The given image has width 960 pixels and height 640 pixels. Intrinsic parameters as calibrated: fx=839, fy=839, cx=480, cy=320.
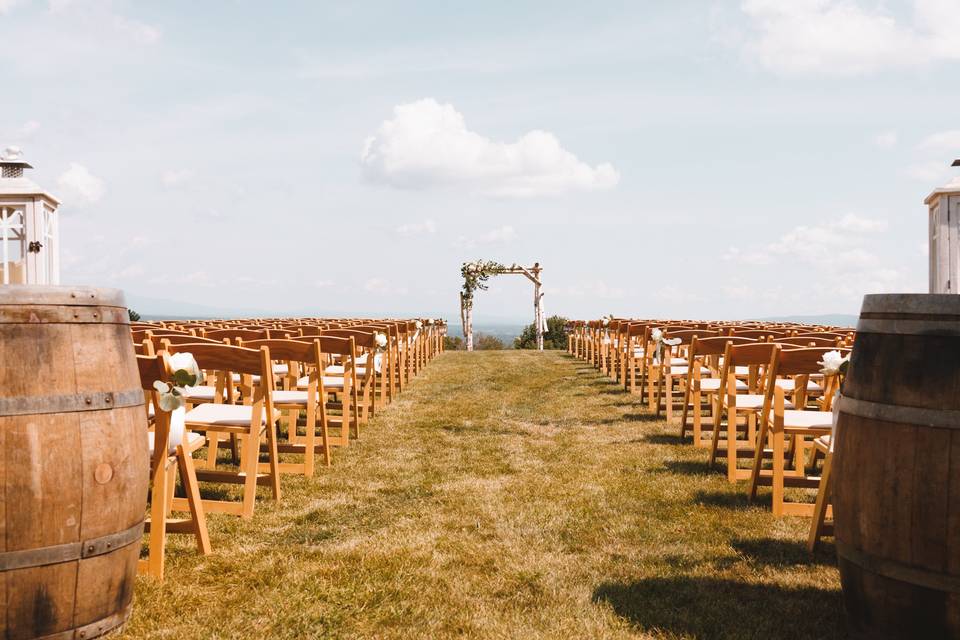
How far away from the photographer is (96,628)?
3.21m

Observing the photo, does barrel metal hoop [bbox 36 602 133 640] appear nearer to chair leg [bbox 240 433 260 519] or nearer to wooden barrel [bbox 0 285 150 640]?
wooden barrel [bbox 0 285 150 640]

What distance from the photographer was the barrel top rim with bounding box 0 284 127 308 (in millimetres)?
2961

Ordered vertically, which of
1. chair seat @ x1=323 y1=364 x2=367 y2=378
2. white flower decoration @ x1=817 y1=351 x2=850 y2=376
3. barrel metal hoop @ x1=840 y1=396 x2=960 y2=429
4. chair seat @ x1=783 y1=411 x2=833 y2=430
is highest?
white flower decoration @ x1=817 y1=351 x2=850 y2=376

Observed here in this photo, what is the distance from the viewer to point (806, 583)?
156 inches

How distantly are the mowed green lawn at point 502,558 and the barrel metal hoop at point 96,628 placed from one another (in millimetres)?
69

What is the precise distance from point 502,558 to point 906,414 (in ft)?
7.04

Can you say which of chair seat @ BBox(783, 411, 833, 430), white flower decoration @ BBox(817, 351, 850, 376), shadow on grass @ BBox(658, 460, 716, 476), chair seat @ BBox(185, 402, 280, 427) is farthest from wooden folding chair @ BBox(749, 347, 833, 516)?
chair seat @ BBox(185, 402, 280, 427)

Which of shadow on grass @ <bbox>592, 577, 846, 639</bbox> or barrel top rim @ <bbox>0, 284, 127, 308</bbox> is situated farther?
shadow on grass @ <bbox>592, 577, 846, 639</bbox>

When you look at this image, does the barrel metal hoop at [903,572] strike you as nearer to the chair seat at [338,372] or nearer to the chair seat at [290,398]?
the chair seat at [290,398]

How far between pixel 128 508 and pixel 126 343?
0.65 m

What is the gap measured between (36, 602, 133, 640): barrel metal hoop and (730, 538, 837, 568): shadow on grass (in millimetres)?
2981

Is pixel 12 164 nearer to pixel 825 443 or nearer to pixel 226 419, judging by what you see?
pixel 226 419

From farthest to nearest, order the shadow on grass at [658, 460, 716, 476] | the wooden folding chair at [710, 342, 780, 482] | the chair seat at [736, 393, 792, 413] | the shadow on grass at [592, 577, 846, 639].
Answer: the shadow on grass at [658, 460, 716, 476] → the chair seat at [736, 393, 792, 413] → the wooden folding chair at [710, 342, 780, 482] → the shadow on grass at [592, 577, 846, 639]

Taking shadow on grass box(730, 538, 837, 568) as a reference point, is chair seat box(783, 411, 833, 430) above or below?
above
